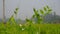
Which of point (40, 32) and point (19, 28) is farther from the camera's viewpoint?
point (19, 28)

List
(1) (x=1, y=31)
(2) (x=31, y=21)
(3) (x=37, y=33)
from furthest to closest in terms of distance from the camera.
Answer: (2) (x=31, y=21), (1) (x=1, y=31), (3) (x=37, y=33)

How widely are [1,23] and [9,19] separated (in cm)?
11

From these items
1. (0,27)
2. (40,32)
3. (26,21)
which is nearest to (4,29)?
(0,27)

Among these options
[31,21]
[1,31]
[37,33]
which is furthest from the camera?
[31,21]

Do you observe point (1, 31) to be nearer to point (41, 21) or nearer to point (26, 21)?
point (26, 21)

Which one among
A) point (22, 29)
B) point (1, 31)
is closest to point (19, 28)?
point (22, 29)

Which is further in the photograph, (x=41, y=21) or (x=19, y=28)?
(x=41, y=21)

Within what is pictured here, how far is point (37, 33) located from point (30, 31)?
0.38 feet

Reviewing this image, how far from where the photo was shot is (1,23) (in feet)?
8.23

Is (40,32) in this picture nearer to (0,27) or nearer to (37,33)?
(37,33)

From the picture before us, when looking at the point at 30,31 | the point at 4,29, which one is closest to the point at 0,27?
the point at 4,29

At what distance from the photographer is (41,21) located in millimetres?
2633

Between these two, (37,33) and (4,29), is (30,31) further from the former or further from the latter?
(4,29)

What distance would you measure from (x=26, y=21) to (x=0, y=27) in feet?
1.03
